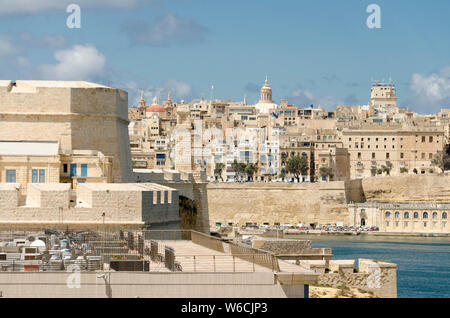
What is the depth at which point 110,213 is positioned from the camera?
20.2 meters

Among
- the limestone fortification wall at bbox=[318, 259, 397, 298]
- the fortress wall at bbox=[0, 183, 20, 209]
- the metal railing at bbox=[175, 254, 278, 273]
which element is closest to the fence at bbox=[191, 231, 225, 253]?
the metal railing at bbox=[175, 254, 278, 273]

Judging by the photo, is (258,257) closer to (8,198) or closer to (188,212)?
(8,198)

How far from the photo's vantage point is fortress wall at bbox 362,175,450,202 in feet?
331

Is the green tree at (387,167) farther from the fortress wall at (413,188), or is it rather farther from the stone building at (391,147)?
the fortress wall at (413,188)

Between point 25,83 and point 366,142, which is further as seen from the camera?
point 366,142

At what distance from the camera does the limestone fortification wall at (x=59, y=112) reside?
26.7 m

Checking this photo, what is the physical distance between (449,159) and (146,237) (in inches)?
3997

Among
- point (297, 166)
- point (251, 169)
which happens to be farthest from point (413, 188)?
point (251, 169)

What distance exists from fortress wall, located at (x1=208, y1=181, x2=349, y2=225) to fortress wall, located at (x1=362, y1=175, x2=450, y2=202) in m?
7.06

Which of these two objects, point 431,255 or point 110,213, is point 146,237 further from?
point 431,255

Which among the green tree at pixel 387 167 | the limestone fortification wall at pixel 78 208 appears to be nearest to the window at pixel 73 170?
the limestone fortification wall at pixel 78 208

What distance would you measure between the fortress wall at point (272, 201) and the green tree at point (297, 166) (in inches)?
613

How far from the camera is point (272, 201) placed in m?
96.4
